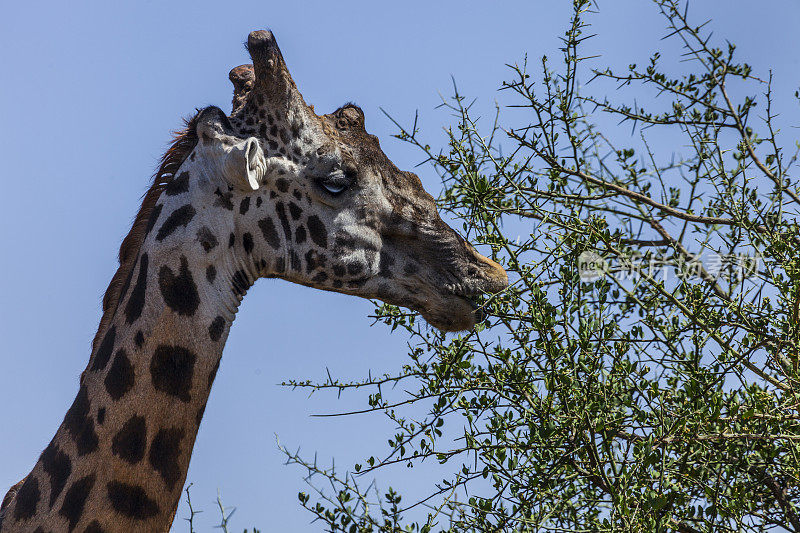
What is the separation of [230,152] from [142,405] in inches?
37.2

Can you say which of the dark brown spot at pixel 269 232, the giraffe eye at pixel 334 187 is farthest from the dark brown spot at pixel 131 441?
the giraffe eye at pixel 334 187

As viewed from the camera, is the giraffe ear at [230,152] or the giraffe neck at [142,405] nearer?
the giraffe neck at [142,405]

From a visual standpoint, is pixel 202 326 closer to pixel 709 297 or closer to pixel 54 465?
pixel 54 465

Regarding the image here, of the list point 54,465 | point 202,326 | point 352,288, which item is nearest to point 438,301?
point 352,288

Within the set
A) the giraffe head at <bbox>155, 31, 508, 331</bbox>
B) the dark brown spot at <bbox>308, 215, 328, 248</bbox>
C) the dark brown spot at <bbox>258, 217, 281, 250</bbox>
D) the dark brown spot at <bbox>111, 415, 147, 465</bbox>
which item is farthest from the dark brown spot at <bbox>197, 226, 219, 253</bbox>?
the dark brown spot at <bbox>111, 415, 147, 465</bbox>

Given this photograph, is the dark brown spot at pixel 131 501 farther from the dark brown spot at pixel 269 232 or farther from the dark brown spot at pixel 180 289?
the dark brown spot at pixel 269 232

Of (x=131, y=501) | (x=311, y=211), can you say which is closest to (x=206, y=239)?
(x=311, y=211)

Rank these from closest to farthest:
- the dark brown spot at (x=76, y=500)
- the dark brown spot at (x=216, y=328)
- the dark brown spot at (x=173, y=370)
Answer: the dark brown spot at (x=76, y=500) → the dark brown spot at (x=173, y=370) → the dark brown spot at (x=216, y=328)

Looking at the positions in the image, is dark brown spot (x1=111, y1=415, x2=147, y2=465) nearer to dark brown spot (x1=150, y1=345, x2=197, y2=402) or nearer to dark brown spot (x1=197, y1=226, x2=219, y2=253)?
dark brown spot (x1=150, y1=345, x2=197, y2=402)

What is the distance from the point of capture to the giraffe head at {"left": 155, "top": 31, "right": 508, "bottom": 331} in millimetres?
3211

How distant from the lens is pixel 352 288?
3375mm

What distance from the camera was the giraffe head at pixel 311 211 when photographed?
10.5 feet

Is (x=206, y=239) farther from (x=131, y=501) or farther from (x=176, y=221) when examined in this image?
(x=131, y=501)

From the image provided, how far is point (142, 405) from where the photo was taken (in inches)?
115
